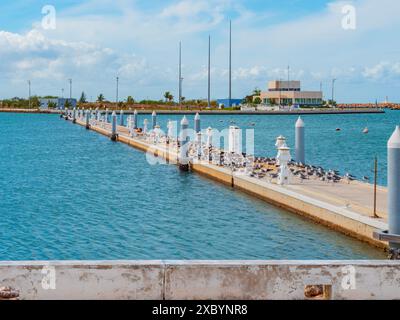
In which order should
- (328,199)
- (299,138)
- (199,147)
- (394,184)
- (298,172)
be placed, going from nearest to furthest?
(394,184)
(328,199)
(298,172)
(299,138)
(199,147)

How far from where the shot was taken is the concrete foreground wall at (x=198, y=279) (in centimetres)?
730

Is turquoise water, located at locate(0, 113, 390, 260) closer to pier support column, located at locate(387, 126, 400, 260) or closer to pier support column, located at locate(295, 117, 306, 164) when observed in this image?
pier support column, located at locate(387, 126, 400, 260)

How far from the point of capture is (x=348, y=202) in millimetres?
19156

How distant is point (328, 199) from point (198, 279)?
43.8 ft

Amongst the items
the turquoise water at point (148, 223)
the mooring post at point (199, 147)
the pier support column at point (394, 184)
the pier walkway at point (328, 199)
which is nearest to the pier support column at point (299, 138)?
the pier walkway at point (328, 199)

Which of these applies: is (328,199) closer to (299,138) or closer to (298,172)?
(298,172)

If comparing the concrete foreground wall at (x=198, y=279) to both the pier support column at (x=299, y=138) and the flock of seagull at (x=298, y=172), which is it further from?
the pier support column at (x=299, y=138)

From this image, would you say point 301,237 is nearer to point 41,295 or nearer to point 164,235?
point 164,235

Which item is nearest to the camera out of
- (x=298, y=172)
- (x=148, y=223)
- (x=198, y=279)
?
(x=198, y=279)

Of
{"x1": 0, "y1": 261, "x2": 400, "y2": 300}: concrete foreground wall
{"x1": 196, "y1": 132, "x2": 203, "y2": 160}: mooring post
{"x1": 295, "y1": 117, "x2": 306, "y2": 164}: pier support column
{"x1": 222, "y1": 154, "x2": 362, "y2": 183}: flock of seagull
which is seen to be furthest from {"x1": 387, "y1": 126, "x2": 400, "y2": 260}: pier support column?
{"x1": 196, "y1": 132, "x2": 203, "y2": 160}: mooring post

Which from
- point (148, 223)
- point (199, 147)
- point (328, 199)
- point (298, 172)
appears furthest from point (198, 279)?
point (199, 147)

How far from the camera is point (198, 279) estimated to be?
7.41 m

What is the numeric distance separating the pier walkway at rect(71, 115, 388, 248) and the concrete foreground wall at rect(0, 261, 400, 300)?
8126 mm
